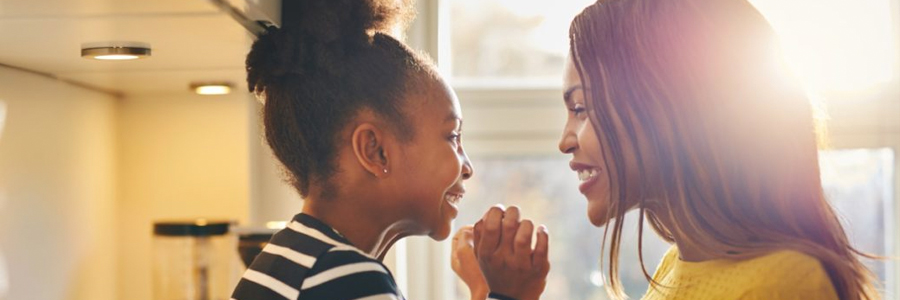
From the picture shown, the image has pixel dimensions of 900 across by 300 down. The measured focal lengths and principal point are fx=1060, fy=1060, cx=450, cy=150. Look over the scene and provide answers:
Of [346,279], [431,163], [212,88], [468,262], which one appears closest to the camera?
[346,279]

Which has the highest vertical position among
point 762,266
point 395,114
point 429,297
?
point 395,114

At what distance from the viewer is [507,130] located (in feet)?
5.50

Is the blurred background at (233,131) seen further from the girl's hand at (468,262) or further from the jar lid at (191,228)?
the girl's hand at (468,262)

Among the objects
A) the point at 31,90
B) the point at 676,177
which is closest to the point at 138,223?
the point at 31,90

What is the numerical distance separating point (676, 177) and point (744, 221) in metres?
0.07

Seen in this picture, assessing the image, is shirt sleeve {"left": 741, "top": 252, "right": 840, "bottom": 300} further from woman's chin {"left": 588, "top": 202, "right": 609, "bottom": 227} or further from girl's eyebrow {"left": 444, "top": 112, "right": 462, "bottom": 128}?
girl's eyebrow {"left": 444, "top": 112, "right": 462, "bottom": 128}

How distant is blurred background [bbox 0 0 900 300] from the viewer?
0.96 meters

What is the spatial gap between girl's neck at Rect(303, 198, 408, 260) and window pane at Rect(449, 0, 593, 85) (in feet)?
2.60

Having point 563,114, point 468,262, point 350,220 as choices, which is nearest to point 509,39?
point 563,114

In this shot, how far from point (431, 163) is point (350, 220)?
0.09 meters

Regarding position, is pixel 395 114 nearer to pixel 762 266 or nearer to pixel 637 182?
pixel 637 182

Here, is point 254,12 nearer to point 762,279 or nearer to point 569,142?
point 569,142

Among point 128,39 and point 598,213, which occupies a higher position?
point 128,39

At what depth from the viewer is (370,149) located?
887 mm
